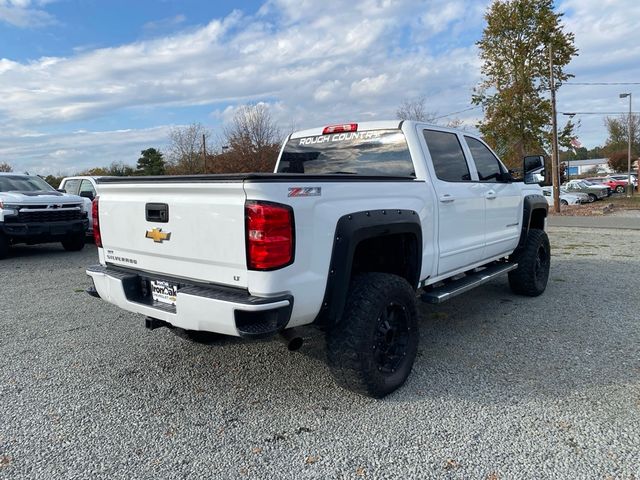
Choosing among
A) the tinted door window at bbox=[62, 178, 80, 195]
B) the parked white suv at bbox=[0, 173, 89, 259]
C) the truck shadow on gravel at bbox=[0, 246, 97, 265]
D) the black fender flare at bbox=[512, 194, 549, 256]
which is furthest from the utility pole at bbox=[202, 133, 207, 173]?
the black fender flare at bbox=[512, 194, 549, 256]

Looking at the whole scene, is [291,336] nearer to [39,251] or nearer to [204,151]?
[39,251]

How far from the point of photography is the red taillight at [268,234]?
2740mm

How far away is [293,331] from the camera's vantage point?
313 cm

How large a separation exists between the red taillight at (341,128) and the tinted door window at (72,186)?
10.4 metres

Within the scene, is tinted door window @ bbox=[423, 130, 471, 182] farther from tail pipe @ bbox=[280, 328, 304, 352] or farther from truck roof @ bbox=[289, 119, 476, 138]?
tail pipe @ bbox=[280, 328, 304, 352]

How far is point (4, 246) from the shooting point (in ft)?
32.3

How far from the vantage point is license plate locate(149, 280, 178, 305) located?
3.25m

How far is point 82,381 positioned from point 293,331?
181 centimetres

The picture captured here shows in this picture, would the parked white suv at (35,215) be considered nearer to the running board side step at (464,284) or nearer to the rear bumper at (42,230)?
the rear bumper at (42,230)

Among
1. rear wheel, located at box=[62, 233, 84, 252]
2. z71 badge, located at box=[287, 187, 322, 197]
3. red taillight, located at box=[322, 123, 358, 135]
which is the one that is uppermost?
red taillight, located at box=[322, 123, 358, 135]

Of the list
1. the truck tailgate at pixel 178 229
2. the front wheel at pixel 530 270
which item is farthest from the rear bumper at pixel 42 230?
the front wheel at pixel 530 270

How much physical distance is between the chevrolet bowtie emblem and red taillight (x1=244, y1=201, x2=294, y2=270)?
0.76 metres

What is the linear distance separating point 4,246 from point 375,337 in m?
9.29

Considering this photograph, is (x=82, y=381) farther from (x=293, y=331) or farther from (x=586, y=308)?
(x=586, y=308)
